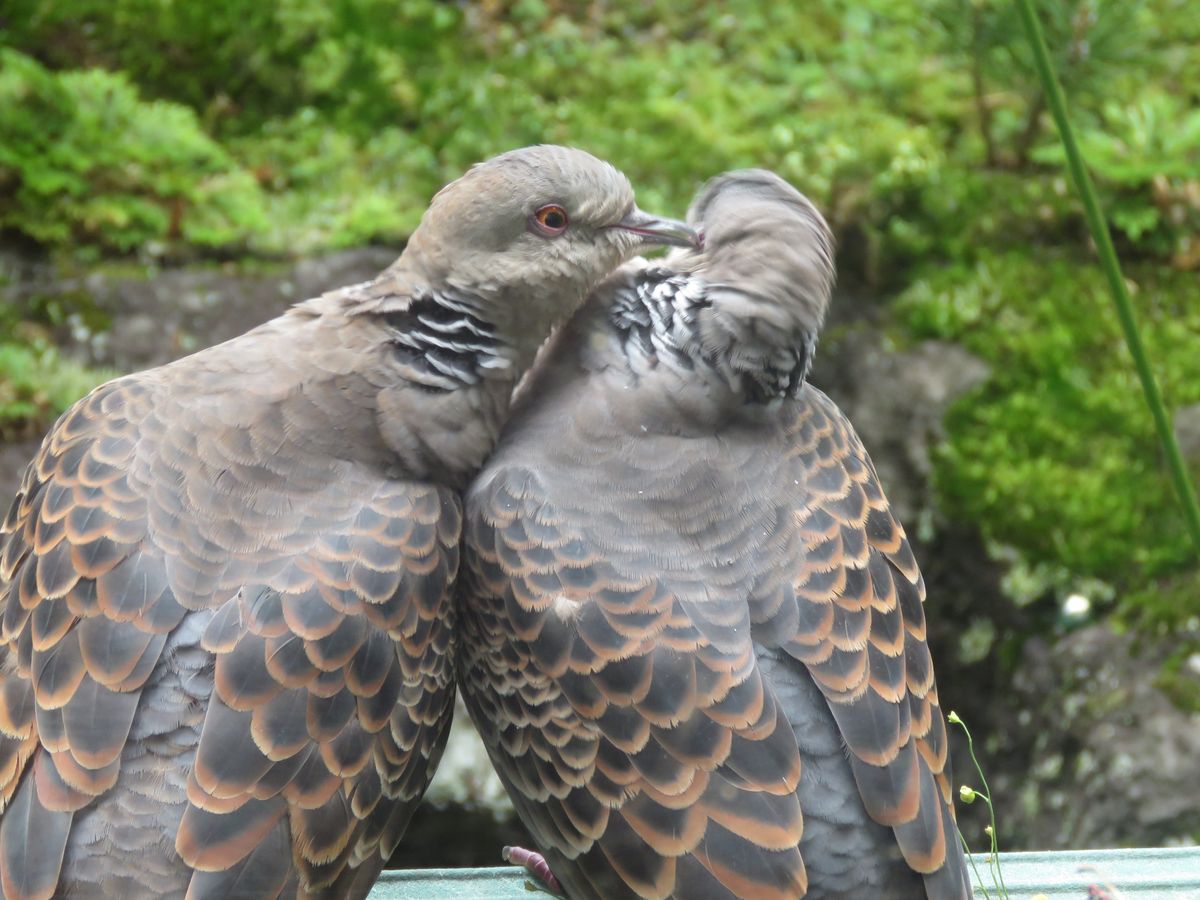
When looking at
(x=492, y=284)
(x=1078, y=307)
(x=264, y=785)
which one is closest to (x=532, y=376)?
(x=492, y=284)

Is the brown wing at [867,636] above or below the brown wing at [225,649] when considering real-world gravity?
below

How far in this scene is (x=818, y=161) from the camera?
603cm

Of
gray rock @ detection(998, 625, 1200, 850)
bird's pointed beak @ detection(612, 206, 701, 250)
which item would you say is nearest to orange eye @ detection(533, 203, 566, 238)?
bird's pointed beak @ detection(612, 206, 701, 250)

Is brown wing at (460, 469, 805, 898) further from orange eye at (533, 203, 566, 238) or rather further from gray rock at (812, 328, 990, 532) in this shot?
gray rock at (812, 328, 990, 532)

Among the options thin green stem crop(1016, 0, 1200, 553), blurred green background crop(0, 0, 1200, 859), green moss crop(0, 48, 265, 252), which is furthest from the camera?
green moss crop(0, 48, 265, 252)

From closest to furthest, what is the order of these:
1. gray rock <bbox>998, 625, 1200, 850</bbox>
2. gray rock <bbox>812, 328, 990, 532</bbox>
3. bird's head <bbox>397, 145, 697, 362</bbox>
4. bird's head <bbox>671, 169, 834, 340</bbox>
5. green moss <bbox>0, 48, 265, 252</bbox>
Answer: bird's head <bbox>671, 169, 834, 340</bbox>, bird's head <bbox>397, 145, 697, 362</bbox>, gray rock <bbox>998, 625, 1200, 850</bbox>, gray rock <bbox>812, 328, 990, 532</bbox>, green moss <bbox>0, 48, 265, 252</bbox>

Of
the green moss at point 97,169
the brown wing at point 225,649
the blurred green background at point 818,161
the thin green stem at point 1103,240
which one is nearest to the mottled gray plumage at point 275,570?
the brown wing at point 225,649

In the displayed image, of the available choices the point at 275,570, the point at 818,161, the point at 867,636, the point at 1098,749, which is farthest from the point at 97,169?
the point at 1098,749

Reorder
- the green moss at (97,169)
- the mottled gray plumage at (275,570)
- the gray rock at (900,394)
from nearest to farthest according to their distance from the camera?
the mottled gray plumage at (275,570) < the gray rock at (900,394) < the green moss at (97,169)

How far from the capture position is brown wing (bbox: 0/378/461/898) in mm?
2383

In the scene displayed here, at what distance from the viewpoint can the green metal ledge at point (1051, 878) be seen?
3209 millimetres

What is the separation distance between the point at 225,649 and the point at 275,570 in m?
0.19

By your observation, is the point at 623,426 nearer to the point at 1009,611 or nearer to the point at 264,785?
the point at 264,785

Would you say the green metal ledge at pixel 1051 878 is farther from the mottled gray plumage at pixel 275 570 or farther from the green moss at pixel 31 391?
the green moss at pixel 31 391
